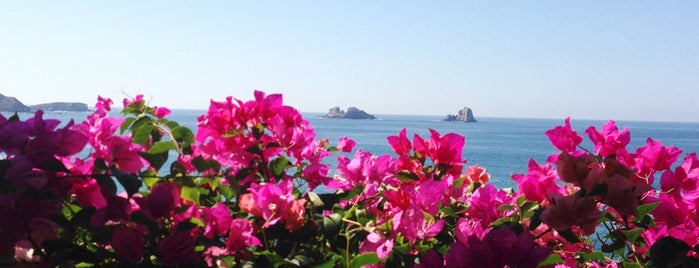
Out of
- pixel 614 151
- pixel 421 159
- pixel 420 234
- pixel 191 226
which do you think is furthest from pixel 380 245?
pixel 614 151

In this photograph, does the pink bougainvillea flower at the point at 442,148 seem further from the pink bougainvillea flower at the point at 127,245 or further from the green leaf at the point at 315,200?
the pink bougainvillea flower at the point at 127,245

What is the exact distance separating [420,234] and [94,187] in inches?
21.7

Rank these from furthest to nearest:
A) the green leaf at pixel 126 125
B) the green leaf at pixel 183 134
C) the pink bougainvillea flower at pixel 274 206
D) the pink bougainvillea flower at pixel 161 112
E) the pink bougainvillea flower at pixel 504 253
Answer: the pink bougainvillea flower at pixel 161 112 < the green leaf at pixel 126 125 < the green leaf at pixel 183 134 < the pink bougainvillea flower at pixel 274 206 < the pink bougainvillea flower at pixel 504 253

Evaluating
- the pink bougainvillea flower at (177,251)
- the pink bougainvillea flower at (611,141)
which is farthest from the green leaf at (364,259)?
the pink bougainvillea flower at (611,141)

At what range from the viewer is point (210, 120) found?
1.19m

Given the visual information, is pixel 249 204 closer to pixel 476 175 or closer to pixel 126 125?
pixel 126 125

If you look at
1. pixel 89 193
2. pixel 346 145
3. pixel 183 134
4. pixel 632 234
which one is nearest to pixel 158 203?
pixel 89 193

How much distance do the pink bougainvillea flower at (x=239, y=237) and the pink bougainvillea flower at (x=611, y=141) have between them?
90 centimetres

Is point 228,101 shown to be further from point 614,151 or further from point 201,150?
point 614,151

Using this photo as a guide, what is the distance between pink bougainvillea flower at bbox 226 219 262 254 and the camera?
915mm

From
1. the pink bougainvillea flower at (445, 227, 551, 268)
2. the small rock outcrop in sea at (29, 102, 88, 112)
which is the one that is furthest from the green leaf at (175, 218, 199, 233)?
the small rock outcrop in sea at (29, 102, 88, 112)

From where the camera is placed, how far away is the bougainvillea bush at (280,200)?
0.85 meters

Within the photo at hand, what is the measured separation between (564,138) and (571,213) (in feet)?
1.58

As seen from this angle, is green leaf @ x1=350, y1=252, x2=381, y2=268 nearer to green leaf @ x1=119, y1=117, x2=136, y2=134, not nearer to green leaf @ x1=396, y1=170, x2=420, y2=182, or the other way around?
green leaf @ x1=396, y1=170, x2=420, y2=182
